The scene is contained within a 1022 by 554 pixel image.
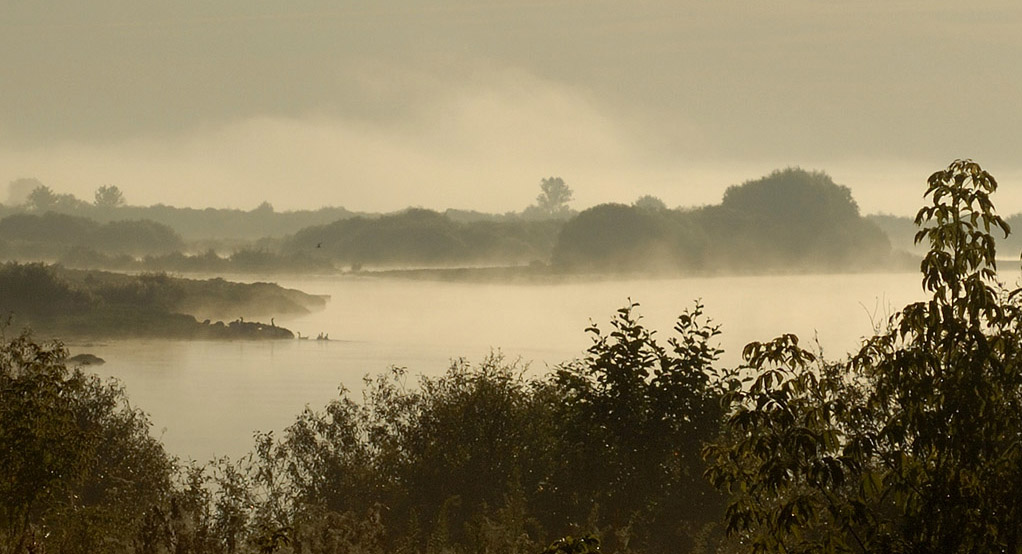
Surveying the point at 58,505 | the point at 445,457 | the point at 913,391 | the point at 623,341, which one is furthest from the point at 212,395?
the point at 913,391

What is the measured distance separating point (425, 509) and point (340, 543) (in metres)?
26.5

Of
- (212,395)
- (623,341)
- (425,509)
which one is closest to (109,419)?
(425,509)

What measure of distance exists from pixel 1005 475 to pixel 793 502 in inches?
105

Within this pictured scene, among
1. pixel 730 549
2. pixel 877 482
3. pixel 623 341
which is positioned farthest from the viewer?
pixel 623 341

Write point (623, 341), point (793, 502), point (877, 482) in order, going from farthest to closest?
point (623, 341), point (793, 502), point (877, 482)

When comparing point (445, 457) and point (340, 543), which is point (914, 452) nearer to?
point (340, 543)

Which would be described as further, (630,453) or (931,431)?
(630,453)

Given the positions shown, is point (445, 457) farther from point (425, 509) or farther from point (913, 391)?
point (913, 391)

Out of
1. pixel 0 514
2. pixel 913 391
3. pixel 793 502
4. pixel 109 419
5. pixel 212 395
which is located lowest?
pixel 212 395

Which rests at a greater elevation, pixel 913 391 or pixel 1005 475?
pixel 913 391

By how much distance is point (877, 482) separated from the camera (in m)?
12.0

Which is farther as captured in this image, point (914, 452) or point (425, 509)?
point (425, 509)

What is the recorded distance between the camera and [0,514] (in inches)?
931

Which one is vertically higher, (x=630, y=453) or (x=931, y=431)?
(x=931, y=431)
